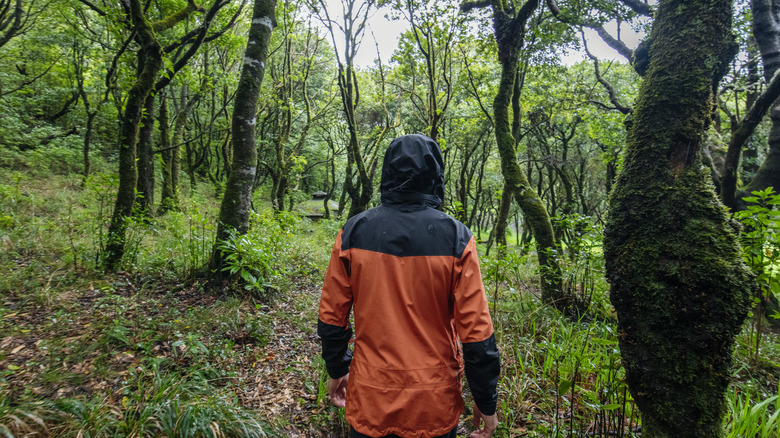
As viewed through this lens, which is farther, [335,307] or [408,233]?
[335,307]

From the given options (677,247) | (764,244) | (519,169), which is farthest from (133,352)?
(764,244)

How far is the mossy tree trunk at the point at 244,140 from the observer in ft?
17.2

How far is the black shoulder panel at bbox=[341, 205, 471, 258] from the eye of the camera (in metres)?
1.75

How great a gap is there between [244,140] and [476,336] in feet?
16.6

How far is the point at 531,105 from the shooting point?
42.8 feet

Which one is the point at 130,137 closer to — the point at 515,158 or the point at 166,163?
the point at 515,158

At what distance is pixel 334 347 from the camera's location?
1910 millimetres

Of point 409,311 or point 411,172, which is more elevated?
point 411,172

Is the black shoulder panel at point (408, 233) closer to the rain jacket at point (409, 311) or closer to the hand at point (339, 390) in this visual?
the rain jacket at point (409, 311)

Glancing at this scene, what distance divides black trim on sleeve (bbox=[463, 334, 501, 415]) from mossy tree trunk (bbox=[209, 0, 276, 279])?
15.2 ft

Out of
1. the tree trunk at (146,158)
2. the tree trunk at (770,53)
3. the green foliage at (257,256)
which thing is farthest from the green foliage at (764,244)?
the tree trunk at (146,158)

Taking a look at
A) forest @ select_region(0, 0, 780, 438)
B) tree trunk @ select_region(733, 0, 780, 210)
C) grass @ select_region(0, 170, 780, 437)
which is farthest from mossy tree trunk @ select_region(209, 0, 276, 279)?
tree trunk @ select_region(733, 0, 780, 210)

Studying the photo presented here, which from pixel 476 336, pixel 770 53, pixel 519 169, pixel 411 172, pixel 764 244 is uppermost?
pixel 770 53

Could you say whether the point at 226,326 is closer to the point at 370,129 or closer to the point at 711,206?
the point at 711,206
